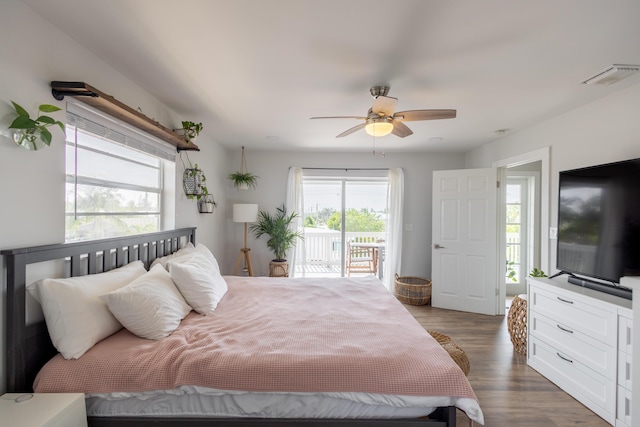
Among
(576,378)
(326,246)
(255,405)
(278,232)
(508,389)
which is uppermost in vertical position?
(278,232)

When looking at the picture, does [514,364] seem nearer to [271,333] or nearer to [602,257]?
[602,257]

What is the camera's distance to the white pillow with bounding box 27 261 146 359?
145 cm

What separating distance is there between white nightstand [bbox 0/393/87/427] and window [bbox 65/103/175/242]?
91 centimetres

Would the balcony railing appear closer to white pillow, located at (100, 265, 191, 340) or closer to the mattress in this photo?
white pillow, located at (100, 265, 191, 340)

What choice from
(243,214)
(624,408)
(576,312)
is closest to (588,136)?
(576,312)

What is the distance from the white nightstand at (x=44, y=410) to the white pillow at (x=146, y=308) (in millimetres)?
388

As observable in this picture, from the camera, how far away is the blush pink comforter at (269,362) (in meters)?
1.42

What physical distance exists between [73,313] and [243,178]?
3216mm

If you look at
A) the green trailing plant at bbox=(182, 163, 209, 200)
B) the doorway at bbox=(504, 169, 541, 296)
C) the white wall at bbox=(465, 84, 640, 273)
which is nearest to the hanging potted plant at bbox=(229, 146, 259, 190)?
the green trailing plant at bbox=(182, 163, 209, 200)

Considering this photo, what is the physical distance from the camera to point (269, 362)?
1.47 meters

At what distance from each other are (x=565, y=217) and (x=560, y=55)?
1.45 meters

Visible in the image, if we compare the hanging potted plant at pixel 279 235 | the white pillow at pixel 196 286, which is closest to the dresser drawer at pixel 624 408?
the white pillow at pixel 196 286

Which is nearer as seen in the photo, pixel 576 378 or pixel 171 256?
pixel 576 378

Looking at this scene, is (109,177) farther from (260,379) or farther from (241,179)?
(241,179)
